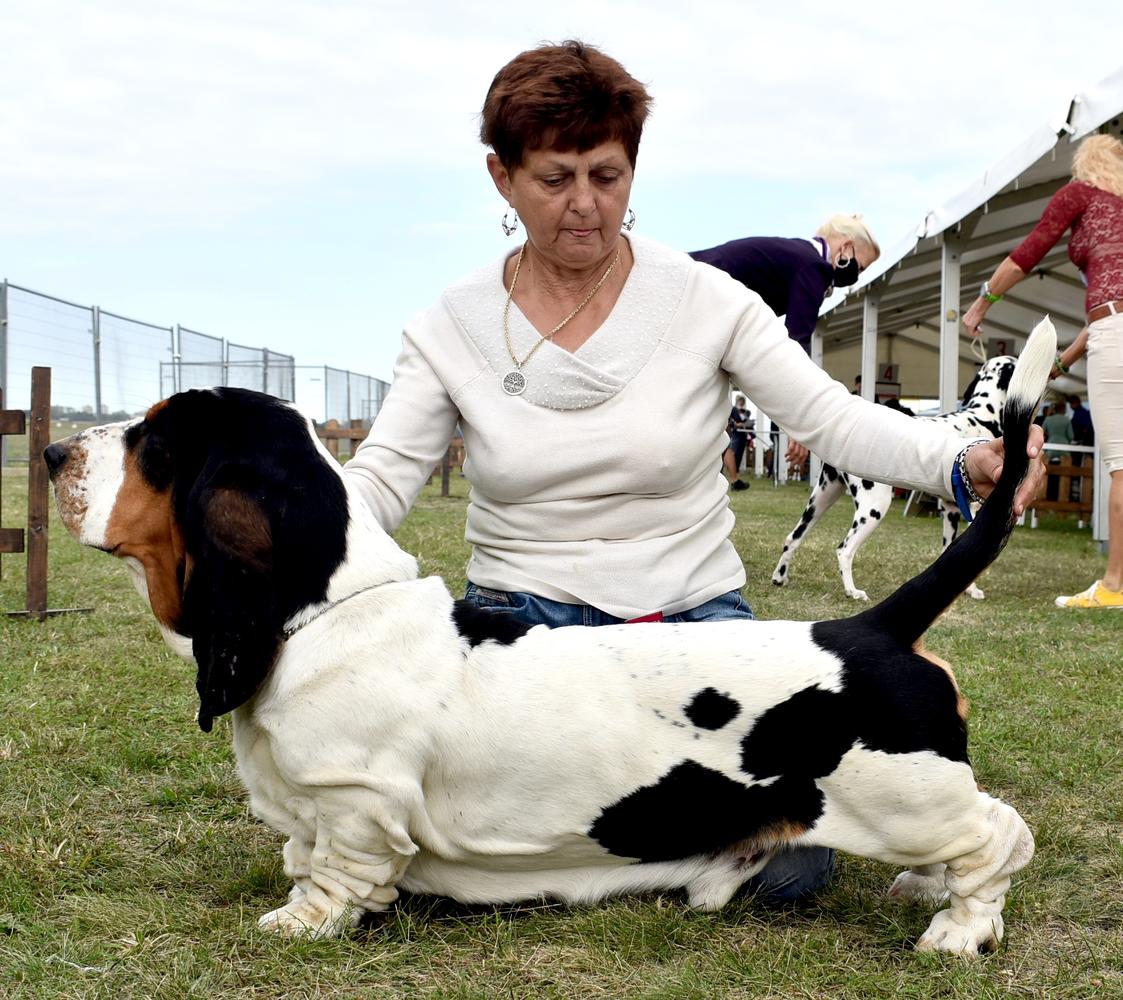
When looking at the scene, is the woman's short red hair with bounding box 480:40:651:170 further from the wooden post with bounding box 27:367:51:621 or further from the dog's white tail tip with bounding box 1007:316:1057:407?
the wooden post with bounding box 27:367:51:621

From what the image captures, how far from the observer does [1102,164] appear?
718cm

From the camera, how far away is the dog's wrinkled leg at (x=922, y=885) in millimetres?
2613

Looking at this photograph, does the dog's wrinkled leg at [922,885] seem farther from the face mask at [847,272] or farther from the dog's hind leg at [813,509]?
the dog's hind leg at [813,509]

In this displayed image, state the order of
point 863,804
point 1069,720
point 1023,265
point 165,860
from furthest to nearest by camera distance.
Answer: point 1023,265
point 1069,720
point 165,860
point 863,804

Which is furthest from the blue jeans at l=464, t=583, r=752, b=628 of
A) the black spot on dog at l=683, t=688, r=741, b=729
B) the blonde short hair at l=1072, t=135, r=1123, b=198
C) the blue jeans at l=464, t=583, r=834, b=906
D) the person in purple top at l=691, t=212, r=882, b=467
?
the blonde short hair at l=1072, t=135, r=1123, b=198

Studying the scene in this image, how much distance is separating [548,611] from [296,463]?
0.97 meters

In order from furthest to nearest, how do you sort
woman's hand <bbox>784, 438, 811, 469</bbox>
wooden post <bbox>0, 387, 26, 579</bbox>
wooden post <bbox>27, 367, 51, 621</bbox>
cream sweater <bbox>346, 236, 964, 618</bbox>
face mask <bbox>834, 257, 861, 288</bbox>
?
face mask <bbox>834, 257, 861, 288</bbox> < wooden post <bbox>0, 387, 26, 579</bbox> < wooden post <bbox>27, 367, 51, 621</bbox> < woman's hand <bbox>784, 438, 811, 469</bbox> < cream sweater <bbox>346, 236, 964, 618</bbox>

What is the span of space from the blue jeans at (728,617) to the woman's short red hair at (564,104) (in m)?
1.19

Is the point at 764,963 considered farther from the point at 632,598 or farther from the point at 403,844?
the point at 632,598

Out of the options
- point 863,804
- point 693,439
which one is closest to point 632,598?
point 693,439

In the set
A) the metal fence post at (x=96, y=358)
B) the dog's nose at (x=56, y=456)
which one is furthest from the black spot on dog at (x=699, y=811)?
the metal fence post at (x=96, y=358)

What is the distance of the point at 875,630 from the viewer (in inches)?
96.0

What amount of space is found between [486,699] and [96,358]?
22.5 meters

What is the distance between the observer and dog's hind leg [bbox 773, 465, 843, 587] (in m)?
8.58
